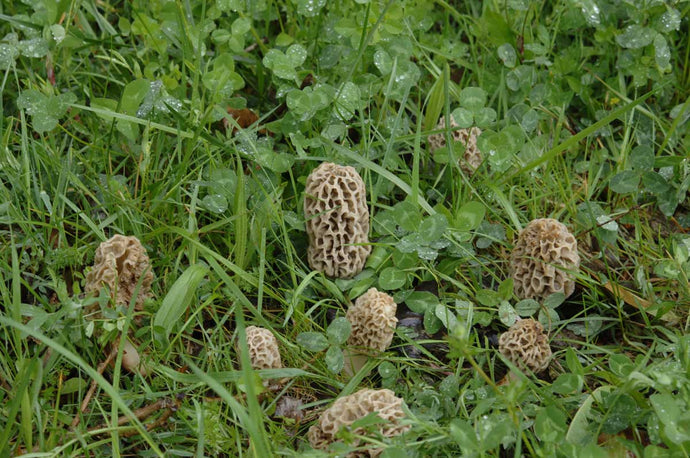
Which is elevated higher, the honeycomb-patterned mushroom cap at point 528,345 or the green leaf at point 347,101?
the green leaf at point 347,101

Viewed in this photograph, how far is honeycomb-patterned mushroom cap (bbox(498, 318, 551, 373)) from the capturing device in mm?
3410

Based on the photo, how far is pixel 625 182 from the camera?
4.09 metres

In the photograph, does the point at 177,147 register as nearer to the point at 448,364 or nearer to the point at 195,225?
the point at 195,225

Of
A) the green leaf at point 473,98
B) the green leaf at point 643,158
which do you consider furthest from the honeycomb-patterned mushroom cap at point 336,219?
the green leaf at point 643,158

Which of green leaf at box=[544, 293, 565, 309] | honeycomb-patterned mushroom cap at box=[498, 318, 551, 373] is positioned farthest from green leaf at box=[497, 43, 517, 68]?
honeycomb-patterned mushroom cap at box=[498, 318, 551, 373]

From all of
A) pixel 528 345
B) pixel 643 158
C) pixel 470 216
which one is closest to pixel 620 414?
pixel 528 345

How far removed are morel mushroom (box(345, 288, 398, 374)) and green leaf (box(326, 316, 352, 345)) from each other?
0.17 ft

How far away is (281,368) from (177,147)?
4.16 ft

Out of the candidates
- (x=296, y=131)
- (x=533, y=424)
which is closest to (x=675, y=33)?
(x=296, y=131)

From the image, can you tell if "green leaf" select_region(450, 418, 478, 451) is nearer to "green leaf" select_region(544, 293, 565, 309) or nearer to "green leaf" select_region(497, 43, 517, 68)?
"green leaf" select_region(544, 293, 565, 309)

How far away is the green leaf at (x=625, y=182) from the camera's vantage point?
4074 mm

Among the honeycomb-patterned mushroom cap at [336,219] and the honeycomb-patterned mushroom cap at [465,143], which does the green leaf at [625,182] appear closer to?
the honeycomb-patterned mushroom cap at [465,143]

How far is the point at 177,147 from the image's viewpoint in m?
3.88

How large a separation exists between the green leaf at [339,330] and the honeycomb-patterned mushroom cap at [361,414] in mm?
407
